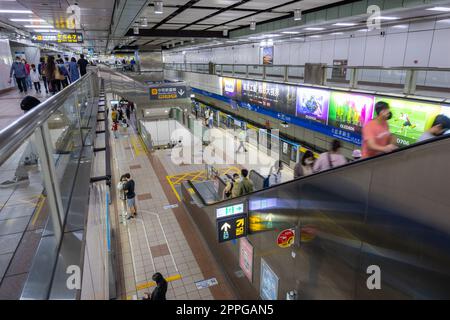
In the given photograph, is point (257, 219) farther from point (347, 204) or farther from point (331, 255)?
point (347, 204)

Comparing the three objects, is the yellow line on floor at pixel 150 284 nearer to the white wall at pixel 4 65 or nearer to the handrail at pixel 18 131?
the handrail at pixel 18 131

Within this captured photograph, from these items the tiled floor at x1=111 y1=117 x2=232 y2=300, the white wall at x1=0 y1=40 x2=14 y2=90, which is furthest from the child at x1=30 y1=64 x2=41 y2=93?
the tiled floor at x1=111 y1=117 x2=232 y2=300

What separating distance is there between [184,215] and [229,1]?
7.29m

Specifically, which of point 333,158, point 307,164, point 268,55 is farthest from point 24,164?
point 268,55

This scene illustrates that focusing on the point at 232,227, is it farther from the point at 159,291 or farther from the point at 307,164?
the point at 307,164

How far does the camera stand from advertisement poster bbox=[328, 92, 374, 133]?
26.8 feet

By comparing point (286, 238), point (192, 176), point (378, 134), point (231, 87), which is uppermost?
point (378, 134)

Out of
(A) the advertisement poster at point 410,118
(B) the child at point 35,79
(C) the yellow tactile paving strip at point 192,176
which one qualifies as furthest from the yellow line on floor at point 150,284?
(B) the child at point 35,79

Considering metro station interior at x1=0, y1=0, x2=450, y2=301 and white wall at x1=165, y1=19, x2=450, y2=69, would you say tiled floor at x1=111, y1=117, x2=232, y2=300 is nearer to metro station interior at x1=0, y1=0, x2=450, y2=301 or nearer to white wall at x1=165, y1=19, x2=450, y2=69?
metro station interior at x1=0, y1=0, x2=450, y2=301

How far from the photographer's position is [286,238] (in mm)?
4602

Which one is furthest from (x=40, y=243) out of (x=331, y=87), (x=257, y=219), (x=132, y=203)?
(x=331, y=87)

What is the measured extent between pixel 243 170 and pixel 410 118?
13.5 feet

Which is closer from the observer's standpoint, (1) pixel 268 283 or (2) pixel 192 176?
(1) pixel 268 283

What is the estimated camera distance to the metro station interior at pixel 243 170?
1.65 metres
